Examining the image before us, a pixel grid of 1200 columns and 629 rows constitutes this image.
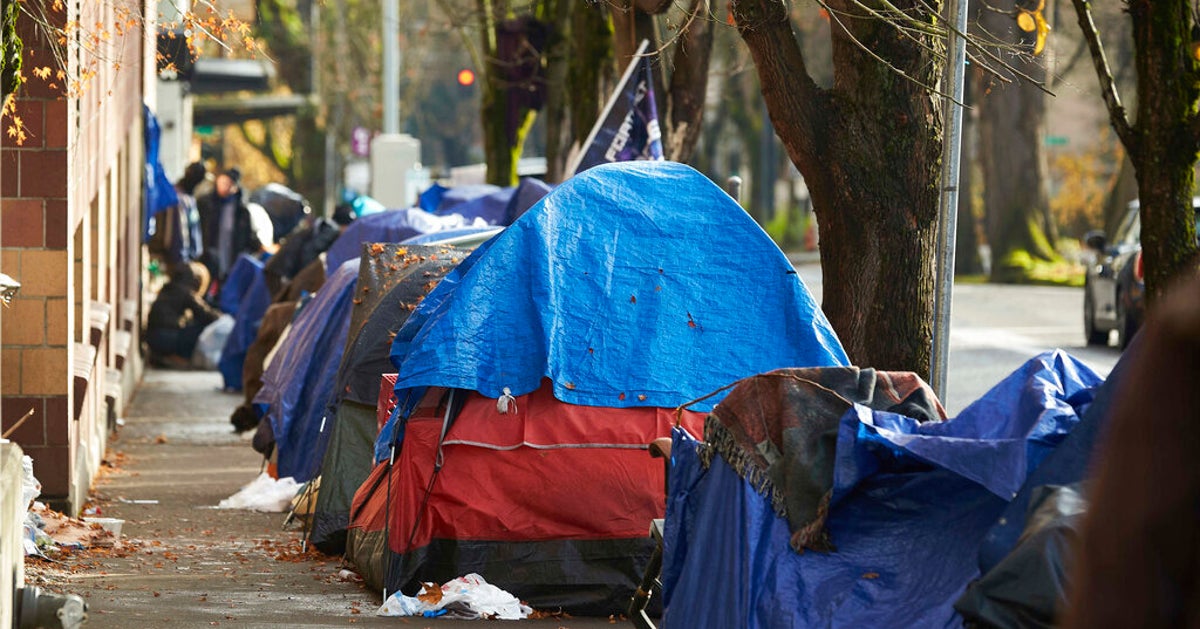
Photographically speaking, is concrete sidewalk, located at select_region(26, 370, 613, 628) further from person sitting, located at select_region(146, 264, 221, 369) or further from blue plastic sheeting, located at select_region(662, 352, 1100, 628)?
person sitting, located at select_region(146, 264, 221, 369)

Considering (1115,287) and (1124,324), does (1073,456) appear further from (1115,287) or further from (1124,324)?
(1115,287)

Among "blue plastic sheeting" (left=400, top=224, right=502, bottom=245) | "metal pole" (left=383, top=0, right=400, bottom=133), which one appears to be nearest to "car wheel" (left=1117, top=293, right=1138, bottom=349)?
"blue plastic sheeting" (left=400, top=224, right=502, bottom=245)

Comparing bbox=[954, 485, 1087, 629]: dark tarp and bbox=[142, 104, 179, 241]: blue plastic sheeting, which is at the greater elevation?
bbox=[142, 104, 179, 241]: blue plastic sheeting

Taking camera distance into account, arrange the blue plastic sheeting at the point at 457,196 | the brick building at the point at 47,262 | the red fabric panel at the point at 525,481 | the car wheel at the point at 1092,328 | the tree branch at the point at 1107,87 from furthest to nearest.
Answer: the car wheel at the point at 1092,328, the blue plastic sheeting at the point at 457,196, the brick building at the point at 47,262, the red fabric panel at the point at 525,481, the tree branch at the point at 1107,87

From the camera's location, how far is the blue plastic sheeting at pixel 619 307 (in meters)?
7.75

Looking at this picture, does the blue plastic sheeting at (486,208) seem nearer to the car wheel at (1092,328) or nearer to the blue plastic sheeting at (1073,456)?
the car wheel at (1092,328)

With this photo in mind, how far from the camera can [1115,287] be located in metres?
19.1

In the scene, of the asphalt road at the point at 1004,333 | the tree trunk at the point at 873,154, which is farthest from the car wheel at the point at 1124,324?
the tree trunk at the point at 873,154

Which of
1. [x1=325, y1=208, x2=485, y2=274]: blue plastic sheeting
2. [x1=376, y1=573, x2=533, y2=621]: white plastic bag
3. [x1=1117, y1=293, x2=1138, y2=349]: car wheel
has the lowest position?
[x1=376, y1=573, x2=533, y2=621]: white plastic bag

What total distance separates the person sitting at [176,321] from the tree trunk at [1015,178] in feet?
57.2

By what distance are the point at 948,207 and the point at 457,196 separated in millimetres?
10426

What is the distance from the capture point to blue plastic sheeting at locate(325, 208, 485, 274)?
1439cm

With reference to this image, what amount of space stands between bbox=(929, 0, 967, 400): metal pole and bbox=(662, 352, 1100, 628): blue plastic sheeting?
2488 mm

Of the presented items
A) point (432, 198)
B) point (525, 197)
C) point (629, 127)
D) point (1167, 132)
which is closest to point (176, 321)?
point (432, 198)
